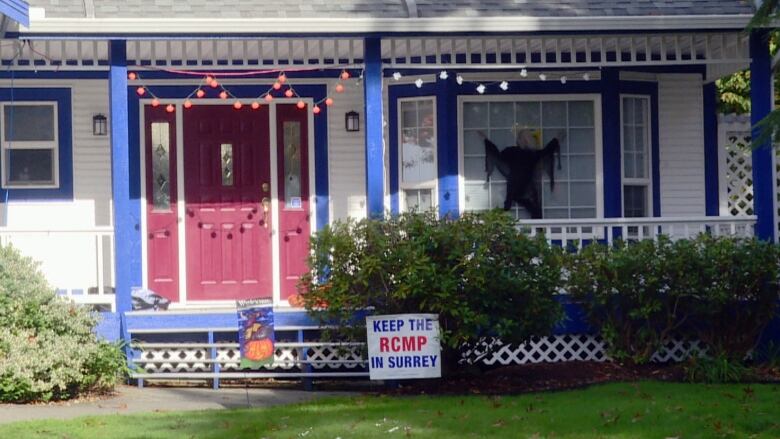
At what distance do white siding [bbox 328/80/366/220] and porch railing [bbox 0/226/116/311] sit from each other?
2843 mm

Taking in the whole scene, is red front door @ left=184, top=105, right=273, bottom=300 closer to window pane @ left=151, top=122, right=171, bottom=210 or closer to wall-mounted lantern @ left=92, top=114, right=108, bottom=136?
window pane @ left=151, top=122, right=171, bottom=210

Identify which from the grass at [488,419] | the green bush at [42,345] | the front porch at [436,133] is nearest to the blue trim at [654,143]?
the front porch at [436,133]

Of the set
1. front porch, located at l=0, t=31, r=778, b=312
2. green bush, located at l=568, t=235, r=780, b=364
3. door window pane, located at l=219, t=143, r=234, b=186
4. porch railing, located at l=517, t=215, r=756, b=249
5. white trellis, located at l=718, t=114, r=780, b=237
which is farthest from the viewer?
white trellis, located at l=718, t=114, r=780, b=237

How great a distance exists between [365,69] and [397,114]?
1943 millimetres

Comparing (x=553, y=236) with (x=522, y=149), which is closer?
(x=553, y=236)

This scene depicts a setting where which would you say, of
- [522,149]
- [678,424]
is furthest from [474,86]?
[678,424]

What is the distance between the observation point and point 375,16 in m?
12.5

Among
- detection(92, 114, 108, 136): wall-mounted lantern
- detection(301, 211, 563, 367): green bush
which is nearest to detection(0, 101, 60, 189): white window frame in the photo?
detection(92, 114, 108, 136): wall-mounted lantern

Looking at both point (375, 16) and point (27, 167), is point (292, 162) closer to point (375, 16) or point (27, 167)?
point (375, 16)

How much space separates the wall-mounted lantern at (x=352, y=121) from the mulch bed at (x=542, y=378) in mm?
3725

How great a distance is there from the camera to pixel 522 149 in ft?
47.6

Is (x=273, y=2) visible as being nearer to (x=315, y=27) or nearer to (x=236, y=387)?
(x=315, y=27)

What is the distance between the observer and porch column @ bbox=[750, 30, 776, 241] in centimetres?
1283

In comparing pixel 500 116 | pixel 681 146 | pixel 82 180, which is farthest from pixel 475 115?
pixel 82 180
